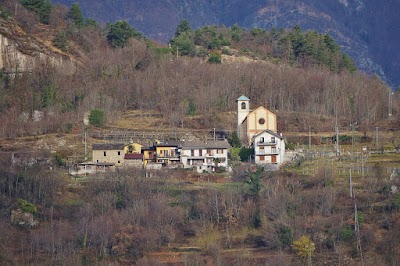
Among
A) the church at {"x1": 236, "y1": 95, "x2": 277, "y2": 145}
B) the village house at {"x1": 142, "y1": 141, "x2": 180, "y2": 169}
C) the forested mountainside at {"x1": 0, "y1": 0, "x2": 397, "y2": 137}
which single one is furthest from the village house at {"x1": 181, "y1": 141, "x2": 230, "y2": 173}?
the forested mountainside at {"x1": 0, "y1": 0, "x2": 397, "y2": 137}

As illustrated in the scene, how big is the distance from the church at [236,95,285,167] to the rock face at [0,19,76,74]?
1542 centimetres

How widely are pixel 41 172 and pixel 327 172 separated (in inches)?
553

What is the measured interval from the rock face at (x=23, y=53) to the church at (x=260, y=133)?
50.6 feet

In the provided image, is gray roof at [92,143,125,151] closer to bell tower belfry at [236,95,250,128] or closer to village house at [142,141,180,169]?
village house at [142,141,180,169]

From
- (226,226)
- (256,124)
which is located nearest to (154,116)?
(256,124)

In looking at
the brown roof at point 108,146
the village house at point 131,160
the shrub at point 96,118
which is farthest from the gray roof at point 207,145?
the shrub at point 96,118

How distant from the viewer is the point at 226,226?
6203cm

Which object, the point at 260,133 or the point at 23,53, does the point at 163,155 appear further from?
the point at 23,53

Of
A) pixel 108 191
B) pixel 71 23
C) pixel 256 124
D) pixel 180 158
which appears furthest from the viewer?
pixel 71 23

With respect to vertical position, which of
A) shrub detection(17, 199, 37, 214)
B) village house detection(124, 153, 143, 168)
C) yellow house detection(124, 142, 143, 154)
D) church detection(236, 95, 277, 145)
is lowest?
shrub detection(17, 199, 37, 214)

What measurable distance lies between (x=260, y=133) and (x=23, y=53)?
24794 millimetres

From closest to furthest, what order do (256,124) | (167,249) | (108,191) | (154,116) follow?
(167,249) → (108,191) → (256,124) → (154,116)

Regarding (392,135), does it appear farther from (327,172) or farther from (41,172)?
(41,172)

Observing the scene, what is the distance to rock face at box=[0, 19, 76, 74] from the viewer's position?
90.5m
